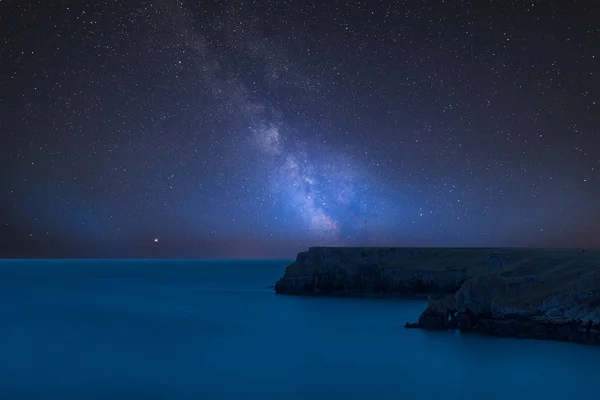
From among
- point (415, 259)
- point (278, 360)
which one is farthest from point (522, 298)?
point (415, 259)

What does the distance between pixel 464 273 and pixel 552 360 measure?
35.4m

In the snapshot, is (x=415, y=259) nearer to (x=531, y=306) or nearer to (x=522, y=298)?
(x=522, y=298)

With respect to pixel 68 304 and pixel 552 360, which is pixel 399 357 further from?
pixel 68 304

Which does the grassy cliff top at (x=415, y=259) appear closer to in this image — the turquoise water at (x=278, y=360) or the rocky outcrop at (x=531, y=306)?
the turquoise water at (x=278, y=360)

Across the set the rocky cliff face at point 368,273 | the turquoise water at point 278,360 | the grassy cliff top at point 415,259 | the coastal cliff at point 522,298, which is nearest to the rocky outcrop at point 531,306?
the coastal cliff at point 522,298

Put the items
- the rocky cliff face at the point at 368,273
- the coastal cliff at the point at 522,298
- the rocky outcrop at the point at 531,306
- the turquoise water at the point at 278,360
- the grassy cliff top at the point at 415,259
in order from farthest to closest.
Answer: the rocky cliff face at the point at 368,273
the grassy cliff top at the point at 415,259
the coastal cliff at the point at 522,298
the rocky outcrop at the point at 531,306
the turquoise water at the point at 278,360

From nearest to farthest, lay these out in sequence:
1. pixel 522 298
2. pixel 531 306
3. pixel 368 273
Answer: pixel 531 306
pixel 522 298
pixel 368 273

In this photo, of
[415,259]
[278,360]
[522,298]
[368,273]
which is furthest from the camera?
[368,273]

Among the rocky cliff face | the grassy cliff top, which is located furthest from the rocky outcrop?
the rocky cliff face

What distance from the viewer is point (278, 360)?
38156 mm

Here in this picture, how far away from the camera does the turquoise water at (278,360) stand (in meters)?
29.9

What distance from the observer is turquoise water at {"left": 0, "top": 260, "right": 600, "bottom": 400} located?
1177 inches

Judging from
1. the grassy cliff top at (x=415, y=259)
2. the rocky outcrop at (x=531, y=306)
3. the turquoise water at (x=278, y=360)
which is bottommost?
the turquoise water at (x=278, y=360)

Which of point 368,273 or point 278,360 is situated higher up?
point 368,273
